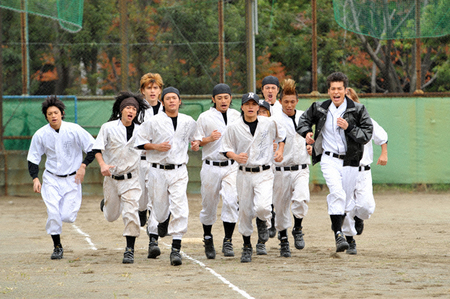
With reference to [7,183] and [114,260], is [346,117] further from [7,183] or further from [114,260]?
[7,183]

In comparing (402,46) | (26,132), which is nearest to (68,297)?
(26,132)

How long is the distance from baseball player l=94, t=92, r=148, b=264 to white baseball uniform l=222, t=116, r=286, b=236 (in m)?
1.15

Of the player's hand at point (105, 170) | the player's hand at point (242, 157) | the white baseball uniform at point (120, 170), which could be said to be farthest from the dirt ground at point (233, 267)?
the player's hand at point (242, 157)

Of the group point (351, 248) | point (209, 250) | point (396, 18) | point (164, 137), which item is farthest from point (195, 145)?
point (396, 18)

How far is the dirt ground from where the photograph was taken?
568 cm

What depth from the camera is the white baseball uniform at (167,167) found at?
24.1ft

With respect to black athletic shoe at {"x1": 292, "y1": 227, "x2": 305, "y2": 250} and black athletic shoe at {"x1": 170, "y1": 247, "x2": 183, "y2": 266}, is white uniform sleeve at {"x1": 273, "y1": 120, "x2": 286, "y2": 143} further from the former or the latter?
black athletic shoe at {"x1": 170, "y1": 247, "x2": 183, "y2": 266}

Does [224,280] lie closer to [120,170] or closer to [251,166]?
[251,166]

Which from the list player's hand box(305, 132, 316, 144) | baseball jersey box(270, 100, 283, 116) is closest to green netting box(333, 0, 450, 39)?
baseball jersey box(270, 100, 283, 116)

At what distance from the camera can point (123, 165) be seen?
767cm

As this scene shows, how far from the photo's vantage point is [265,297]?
17.6 ft

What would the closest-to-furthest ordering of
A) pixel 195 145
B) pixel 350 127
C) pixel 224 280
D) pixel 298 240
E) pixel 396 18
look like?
pixel 224 280 < pixel 350 127 < pixel 195 145 < pixel 298 240 < pixel 396 18

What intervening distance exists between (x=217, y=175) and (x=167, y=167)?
28.3 inches

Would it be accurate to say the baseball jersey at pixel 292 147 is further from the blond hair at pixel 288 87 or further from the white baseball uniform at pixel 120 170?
the white baseball uniform at pixel 120 170
